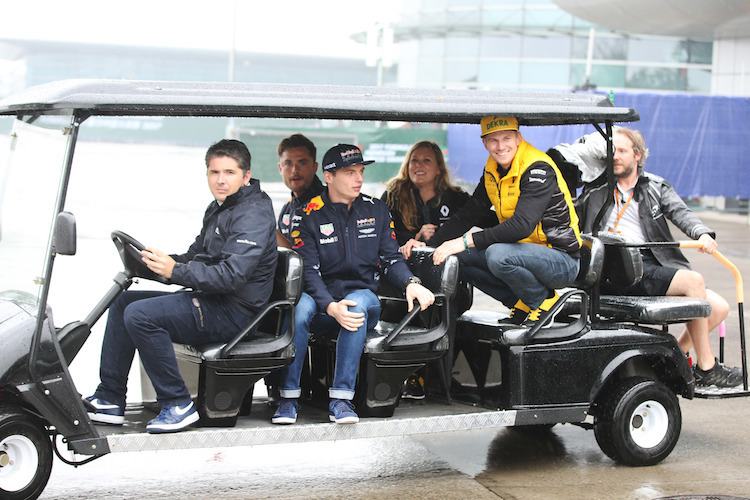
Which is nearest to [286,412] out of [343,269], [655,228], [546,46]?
[343,269]

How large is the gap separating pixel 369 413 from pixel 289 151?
6.08ft

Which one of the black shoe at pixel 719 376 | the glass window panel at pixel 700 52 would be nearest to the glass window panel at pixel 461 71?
the glass window panel at pixel 700 52

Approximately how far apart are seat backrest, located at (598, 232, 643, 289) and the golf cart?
0.4 inches

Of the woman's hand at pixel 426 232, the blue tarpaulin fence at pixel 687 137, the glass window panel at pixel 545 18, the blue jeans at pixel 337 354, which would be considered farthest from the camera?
the glass window panel at pixel 545 18

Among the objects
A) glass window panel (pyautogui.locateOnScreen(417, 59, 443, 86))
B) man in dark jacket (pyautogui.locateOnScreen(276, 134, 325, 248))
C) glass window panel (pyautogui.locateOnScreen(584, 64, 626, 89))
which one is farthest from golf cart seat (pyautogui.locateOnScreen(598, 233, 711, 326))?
glass window panel (pyautogui.locateOnScreen(417, 59, 443, 86))

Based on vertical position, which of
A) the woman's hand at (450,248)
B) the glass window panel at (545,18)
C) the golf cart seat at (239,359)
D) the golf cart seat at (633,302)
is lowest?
the golf cart seat at (239,359)

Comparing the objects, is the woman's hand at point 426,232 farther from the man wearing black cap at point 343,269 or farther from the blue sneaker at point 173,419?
the blue sneaker at point 173,419

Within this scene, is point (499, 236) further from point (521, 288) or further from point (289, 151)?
point (289, 151)

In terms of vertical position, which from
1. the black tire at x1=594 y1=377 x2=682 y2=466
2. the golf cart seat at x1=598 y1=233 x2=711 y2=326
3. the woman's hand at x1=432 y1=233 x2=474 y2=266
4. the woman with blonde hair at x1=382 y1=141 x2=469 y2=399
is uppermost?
the woman with blonde hair at x1=382 y1=141 x2=469 y2=399

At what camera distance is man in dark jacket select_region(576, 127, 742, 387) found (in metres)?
5.34

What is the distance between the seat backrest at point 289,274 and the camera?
434 centimetres

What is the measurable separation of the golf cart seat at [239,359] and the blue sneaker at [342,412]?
0.33 m

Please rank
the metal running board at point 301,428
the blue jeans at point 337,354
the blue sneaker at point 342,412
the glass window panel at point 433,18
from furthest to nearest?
the glass window panel at point 433,18 < the blue jeans at point 337,354 < the blue sneaker at point 342,412 < the metal running board at point 301,428

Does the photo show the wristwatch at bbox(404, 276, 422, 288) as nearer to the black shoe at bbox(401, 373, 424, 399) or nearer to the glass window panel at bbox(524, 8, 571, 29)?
the black shoe at bbox(401, 373, 424, 399)
